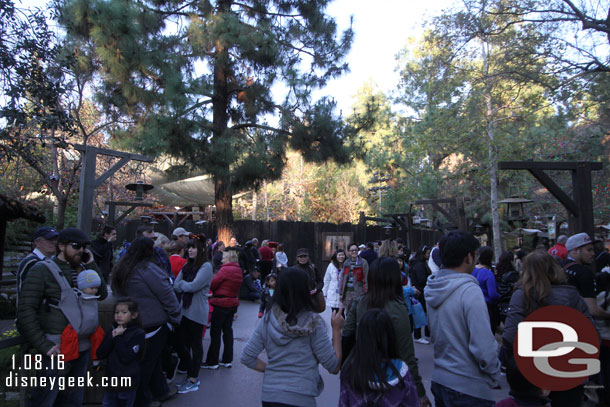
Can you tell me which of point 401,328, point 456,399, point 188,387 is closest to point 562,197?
point 401,328

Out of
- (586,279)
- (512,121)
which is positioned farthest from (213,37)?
(512,121)

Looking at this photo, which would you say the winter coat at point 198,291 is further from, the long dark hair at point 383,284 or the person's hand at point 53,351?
the long dark hair at point 383,284

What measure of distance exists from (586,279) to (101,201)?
27.9 m

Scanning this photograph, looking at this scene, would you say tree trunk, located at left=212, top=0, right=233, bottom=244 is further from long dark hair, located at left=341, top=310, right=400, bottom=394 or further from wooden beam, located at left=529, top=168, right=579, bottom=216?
long dark hair, located at left=341, top=310, right=400, bottom=394

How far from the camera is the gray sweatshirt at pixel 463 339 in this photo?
9.55 ft

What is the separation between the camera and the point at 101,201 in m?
28.0

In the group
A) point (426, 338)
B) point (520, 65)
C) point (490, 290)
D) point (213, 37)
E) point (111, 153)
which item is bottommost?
point (426, 338)

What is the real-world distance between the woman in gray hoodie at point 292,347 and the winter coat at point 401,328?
38 centimetres

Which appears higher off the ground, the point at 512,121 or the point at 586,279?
the point at 512,121

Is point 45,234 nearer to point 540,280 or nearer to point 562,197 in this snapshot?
point 540,280

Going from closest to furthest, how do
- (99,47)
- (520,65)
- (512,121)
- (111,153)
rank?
(111,153), (99,47), (520,65), (512,121)

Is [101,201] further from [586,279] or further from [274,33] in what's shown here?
[586,279]

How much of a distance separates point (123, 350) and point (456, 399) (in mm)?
2829

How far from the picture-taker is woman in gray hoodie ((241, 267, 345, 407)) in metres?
3.01
